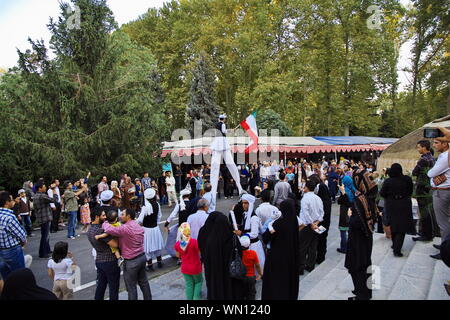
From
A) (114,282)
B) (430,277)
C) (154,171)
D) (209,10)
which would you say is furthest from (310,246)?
(209,10)

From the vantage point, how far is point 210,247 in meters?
4.06

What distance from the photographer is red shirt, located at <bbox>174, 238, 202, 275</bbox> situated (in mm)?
4480

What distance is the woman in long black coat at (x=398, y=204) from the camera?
585 centimetres

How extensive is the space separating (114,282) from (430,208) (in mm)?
6458

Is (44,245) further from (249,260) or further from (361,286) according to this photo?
(361,286)

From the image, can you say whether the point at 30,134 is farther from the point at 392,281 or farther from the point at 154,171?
the point at 392,281

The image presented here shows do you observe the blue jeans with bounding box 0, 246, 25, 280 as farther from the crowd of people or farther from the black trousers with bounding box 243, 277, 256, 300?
the black trousers with bounding box 243, 277, 256, 300

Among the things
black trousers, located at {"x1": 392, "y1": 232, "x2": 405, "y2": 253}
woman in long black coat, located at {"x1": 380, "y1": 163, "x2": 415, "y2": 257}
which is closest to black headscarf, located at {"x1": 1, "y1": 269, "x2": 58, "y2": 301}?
woman in long black coat, located at {"x1": 380, "y1": 163, "x2": 415, "y2": 257}

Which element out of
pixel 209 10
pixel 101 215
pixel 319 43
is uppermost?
pixel 209 10

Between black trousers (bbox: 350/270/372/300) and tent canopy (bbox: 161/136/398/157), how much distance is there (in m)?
13.7

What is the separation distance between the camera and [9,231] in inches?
199

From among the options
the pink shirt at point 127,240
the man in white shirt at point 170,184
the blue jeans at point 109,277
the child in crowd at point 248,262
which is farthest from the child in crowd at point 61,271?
the man in white shirt at point 170,184

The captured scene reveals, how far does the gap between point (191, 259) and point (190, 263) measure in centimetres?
6
